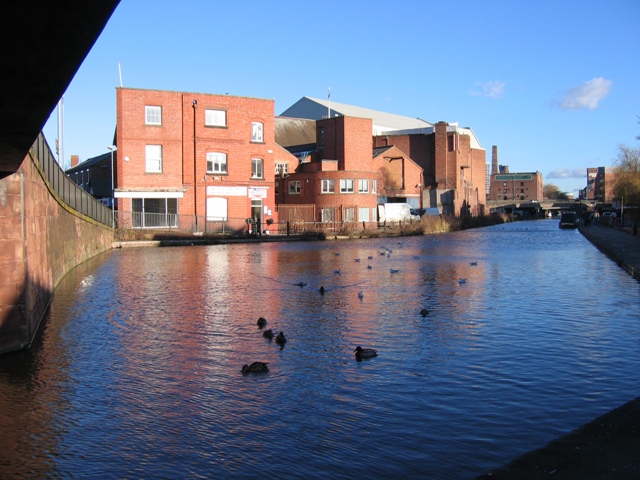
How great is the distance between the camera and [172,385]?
8789 millimetres

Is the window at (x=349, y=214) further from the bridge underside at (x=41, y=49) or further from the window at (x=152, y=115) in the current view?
the bridge underside at (x=41, y=49)

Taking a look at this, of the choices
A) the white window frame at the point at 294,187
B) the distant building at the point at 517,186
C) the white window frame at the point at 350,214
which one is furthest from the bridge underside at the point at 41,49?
the distant building at the point at 517,186

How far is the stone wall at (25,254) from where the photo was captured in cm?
1040

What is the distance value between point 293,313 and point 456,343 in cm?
438

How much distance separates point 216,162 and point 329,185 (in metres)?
11.1

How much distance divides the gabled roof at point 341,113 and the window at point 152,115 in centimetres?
3734

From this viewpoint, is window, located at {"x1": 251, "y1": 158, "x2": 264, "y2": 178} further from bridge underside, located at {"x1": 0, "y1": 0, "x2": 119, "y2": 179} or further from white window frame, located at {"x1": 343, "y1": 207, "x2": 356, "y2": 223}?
bridge underside, located at {"x1": 0, "y1": 0, "x2": 119, "y2": 179}

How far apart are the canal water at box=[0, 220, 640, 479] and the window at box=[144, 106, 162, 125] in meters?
30.2

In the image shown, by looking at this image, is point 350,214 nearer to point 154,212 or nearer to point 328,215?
point 328,215

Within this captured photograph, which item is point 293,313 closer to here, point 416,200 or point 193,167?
point 193,167

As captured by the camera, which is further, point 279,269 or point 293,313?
point 279,269

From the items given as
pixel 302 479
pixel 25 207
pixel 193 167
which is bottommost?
pixel 302 479

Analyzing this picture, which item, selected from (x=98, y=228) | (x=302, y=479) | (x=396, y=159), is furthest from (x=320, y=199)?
(x=302, y=479)

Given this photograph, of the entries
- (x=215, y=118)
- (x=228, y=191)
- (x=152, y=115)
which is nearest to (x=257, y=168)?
(x=228, y=191)
